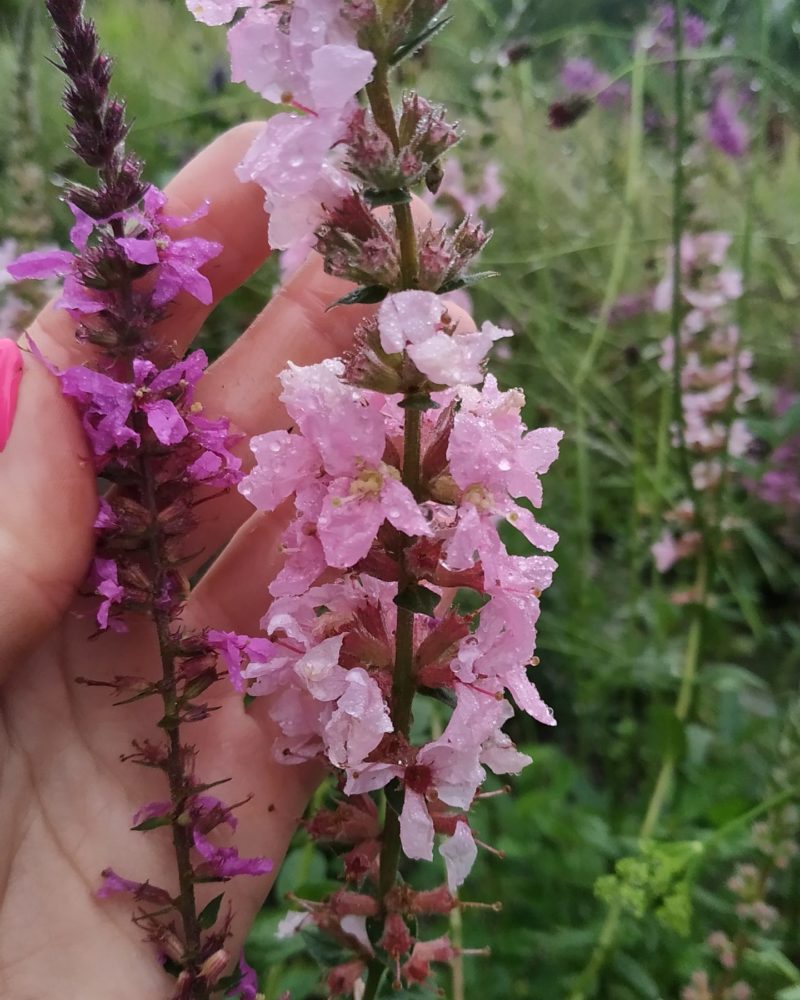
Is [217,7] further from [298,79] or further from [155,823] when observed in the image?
[155,823]

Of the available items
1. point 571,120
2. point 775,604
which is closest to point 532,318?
point 571,120

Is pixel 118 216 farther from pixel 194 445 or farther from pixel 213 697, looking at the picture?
pixel 213 697

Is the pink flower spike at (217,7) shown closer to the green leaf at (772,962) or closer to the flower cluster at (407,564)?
the flower cluster at (407,564)

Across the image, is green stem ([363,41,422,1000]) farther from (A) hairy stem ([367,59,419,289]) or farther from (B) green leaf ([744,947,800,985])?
(B) green leaf ([744,947,800,985])

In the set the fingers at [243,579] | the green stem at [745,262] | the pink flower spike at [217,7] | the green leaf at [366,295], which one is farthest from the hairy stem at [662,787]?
the pink flower spike at [217,7]

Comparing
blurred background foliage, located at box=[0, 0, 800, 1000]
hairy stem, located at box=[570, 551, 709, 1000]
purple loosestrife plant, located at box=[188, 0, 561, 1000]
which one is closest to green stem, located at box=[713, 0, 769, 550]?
blurred background foliage, located at box=[0, 0, 800, 1000]
